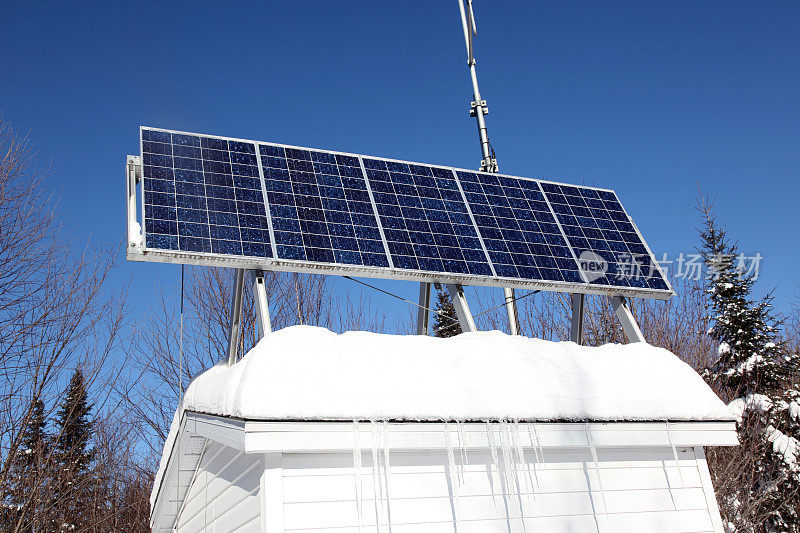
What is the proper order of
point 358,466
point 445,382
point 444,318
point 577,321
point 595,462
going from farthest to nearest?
point 444,318, point 577,321, point 595,462, point 445,382, point 358,466

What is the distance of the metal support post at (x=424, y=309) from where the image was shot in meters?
7.03

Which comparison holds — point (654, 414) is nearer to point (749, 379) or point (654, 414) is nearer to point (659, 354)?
point (659, 354)

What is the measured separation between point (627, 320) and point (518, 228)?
1.66m

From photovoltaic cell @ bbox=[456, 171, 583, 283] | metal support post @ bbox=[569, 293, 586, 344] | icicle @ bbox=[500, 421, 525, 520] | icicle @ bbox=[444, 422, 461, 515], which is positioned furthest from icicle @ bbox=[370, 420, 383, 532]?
metal support post @ bbox=[569, 293, 586, 344]

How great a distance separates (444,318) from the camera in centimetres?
1855

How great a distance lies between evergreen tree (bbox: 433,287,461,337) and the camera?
17484mm

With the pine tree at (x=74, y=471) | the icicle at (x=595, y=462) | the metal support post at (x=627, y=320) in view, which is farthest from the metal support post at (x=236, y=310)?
the pine tree at (x=74, y=471)

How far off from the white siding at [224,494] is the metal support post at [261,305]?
1.00 m

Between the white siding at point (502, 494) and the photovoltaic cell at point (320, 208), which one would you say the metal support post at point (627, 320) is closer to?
the white siding at point (502, 494)

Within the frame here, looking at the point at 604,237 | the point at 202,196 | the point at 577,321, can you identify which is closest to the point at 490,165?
the point at 604,237

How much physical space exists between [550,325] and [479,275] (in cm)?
1422

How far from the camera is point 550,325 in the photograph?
1953 centimetres

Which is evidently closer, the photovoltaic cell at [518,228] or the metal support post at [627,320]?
the metal support post at [627,320]

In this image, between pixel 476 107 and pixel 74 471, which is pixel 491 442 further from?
pixel 74 471
